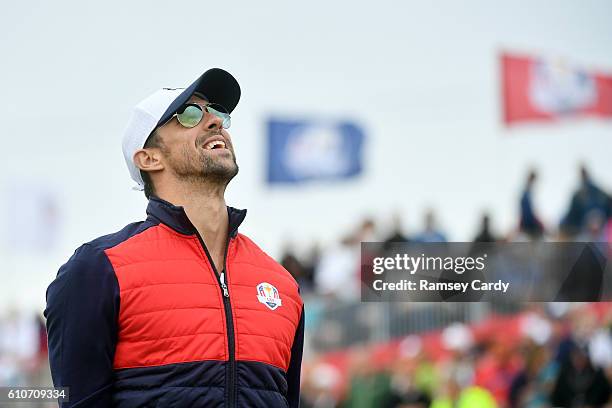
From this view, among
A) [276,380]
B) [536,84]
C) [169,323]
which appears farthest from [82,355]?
[536,84]

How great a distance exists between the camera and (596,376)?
1059 cm

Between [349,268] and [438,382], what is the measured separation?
241 centimetres

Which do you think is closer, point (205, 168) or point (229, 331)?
point (229, 331)

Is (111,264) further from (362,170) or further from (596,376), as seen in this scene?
(362,170)

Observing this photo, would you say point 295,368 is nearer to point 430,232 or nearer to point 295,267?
point 430,232

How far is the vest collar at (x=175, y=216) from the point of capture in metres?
3.10

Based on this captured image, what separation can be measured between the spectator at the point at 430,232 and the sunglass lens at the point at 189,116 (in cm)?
909

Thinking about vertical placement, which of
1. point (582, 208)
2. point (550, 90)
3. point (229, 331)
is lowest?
point (582, 208)

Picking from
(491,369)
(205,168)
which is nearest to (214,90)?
(205,168)

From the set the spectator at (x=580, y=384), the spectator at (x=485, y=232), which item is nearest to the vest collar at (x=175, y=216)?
the spectator at (x=580, y=384)

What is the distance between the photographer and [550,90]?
56.7 feet

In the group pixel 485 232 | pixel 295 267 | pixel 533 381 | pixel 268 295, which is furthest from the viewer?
pixel 295 267

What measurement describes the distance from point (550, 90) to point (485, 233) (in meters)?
5.60

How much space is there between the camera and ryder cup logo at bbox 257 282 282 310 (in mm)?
3152
